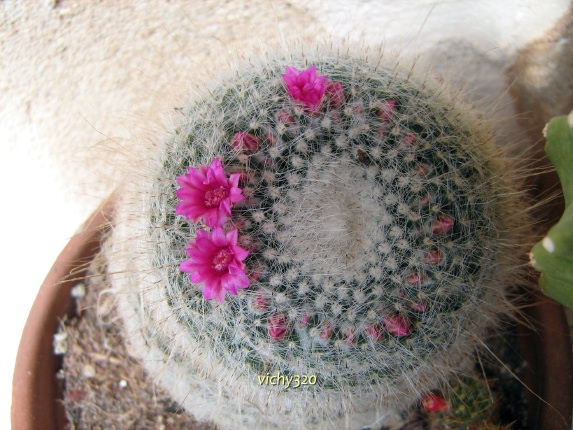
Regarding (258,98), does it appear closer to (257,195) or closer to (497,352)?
(257,195)

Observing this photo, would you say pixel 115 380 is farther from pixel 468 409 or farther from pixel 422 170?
pixel 422 170

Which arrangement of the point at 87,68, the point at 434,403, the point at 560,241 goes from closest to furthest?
the point at 560,241, the point at 434,403, the point at 87,68

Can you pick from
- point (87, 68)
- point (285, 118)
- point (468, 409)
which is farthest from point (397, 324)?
point (87, 68)

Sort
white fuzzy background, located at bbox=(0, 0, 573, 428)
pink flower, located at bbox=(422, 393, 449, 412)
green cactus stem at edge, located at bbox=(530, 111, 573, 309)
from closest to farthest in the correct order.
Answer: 1. green cactus stem at edge, located at bbox=(530, 111, 573, 309)
2. pink flower, located at bbox=(422, 393, 449, 412)
3. white fuzzy background, located at bbox=(0, 0, 573, 428)

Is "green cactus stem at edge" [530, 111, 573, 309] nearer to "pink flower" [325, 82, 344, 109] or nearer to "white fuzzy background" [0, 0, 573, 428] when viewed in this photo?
"pink flower" [325, 82, 344, 109]

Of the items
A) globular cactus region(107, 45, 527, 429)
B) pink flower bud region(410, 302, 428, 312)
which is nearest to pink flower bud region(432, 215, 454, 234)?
globular cactus region(107, 45, 527, 429)

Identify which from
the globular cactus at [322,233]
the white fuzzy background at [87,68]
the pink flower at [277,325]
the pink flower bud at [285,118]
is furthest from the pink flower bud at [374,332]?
the white fuzzy background at [87,68]

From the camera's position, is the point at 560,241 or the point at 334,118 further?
the point at 334,118
